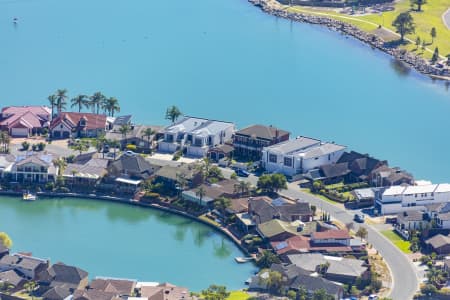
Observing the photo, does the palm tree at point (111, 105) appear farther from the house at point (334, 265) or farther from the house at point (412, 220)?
the house at point (334, 265)

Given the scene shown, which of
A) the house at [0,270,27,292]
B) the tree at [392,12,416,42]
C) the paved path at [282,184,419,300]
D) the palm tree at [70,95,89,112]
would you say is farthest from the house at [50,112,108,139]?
the tree at [392,12,416,42]

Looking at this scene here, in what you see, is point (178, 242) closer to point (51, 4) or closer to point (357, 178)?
point (357, 178)

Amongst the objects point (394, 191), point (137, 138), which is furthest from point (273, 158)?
point (137, 138)

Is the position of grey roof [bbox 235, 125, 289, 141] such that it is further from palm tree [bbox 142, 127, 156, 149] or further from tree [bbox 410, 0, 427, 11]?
tree [bbox 410, 0, 427, 11]

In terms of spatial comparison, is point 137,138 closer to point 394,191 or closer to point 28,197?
point 28,197

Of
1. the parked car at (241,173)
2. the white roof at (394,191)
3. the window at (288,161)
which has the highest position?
the window at (288,161)

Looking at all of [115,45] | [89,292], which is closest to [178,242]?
[89,292]

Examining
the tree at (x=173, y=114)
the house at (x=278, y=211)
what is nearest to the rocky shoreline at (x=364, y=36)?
the tree at (x=173, y=114)
